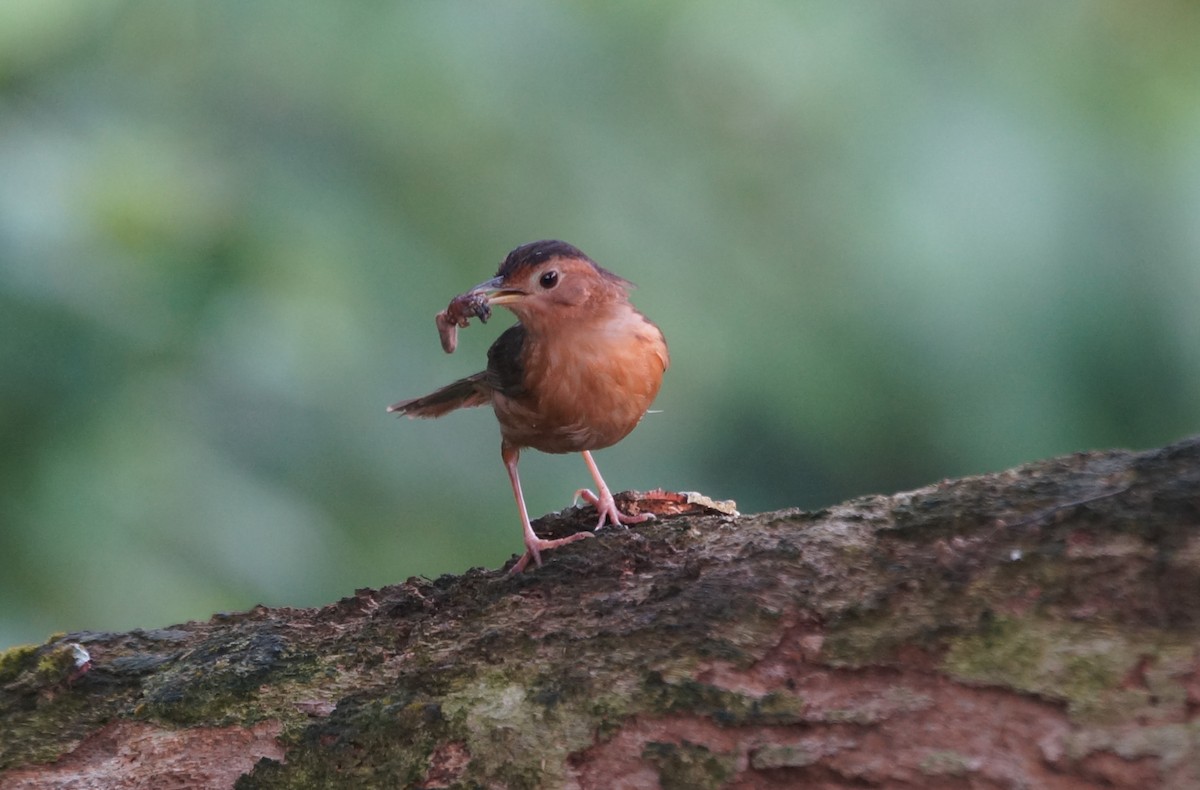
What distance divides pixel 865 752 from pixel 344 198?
11.9 feet

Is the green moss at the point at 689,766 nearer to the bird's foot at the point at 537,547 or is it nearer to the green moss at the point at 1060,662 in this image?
the green moss at the point at 1060,662

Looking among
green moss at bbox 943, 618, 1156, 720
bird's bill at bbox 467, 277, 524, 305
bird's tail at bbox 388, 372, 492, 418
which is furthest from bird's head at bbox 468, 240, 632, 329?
green moss at bbox 943, 618, 1156, 720

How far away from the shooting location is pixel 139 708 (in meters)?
2.65

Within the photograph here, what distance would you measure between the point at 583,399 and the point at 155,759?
1638 millimetres

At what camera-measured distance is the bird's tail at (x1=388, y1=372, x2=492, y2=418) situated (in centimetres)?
418

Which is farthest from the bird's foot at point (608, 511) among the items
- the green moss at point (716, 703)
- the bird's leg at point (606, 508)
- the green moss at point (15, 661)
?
the green moss at point (15, 661)

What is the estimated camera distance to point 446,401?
14.3 ft

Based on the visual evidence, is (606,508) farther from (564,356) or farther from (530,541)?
(564,356)

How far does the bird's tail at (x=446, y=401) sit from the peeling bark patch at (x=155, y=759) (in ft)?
5.74

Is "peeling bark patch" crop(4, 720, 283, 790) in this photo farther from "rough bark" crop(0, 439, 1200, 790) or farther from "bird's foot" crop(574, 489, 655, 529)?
"bird's foot" crop(574, 489, 655, 529)

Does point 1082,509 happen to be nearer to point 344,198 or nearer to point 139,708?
point 139,708

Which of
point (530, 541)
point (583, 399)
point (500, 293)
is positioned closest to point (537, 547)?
point (530, 541)

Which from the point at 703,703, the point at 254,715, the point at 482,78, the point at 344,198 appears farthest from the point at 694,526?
the point at 482,78

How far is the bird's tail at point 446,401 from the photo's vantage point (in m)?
4.18
